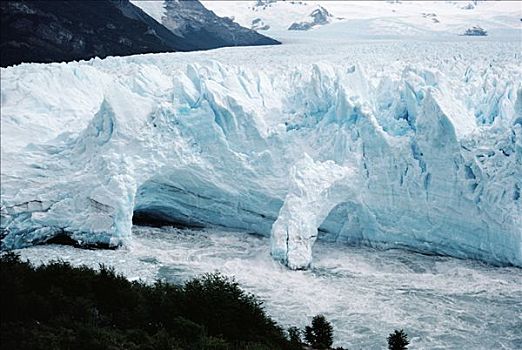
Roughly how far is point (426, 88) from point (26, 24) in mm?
14680

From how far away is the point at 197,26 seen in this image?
Answer: 138 feet

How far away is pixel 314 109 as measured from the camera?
50.0ft

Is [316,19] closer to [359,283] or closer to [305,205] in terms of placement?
[305,205]

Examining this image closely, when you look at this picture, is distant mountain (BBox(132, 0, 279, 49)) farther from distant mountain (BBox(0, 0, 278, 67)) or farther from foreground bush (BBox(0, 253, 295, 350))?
foreground bush (BBox(0, 253, 295, 350))

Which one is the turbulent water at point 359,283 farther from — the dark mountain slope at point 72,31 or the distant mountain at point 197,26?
the distant mountain at point 197,26

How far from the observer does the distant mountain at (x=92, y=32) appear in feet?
68.8

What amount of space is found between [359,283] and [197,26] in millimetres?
33379

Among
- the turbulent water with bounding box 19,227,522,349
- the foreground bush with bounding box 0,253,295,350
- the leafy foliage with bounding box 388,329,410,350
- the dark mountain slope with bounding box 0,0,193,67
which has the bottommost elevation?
the turbulent water with bounding box 19,227,522,349

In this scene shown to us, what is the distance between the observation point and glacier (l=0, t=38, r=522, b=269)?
12.1 m

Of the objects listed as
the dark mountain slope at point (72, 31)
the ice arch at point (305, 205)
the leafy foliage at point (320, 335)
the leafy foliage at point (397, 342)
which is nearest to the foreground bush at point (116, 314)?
the leafy foliage at point (320, 335)

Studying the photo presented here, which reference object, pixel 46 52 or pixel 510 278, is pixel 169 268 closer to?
pixel 510 278

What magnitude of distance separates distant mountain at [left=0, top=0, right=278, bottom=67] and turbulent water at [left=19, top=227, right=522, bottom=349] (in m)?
10.6

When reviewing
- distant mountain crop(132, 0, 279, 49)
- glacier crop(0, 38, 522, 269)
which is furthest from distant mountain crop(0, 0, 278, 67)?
glacier crop(0, 38, 522, 269)

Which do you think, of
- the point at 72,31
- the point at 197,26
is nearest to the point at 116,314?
the point at 72,31
